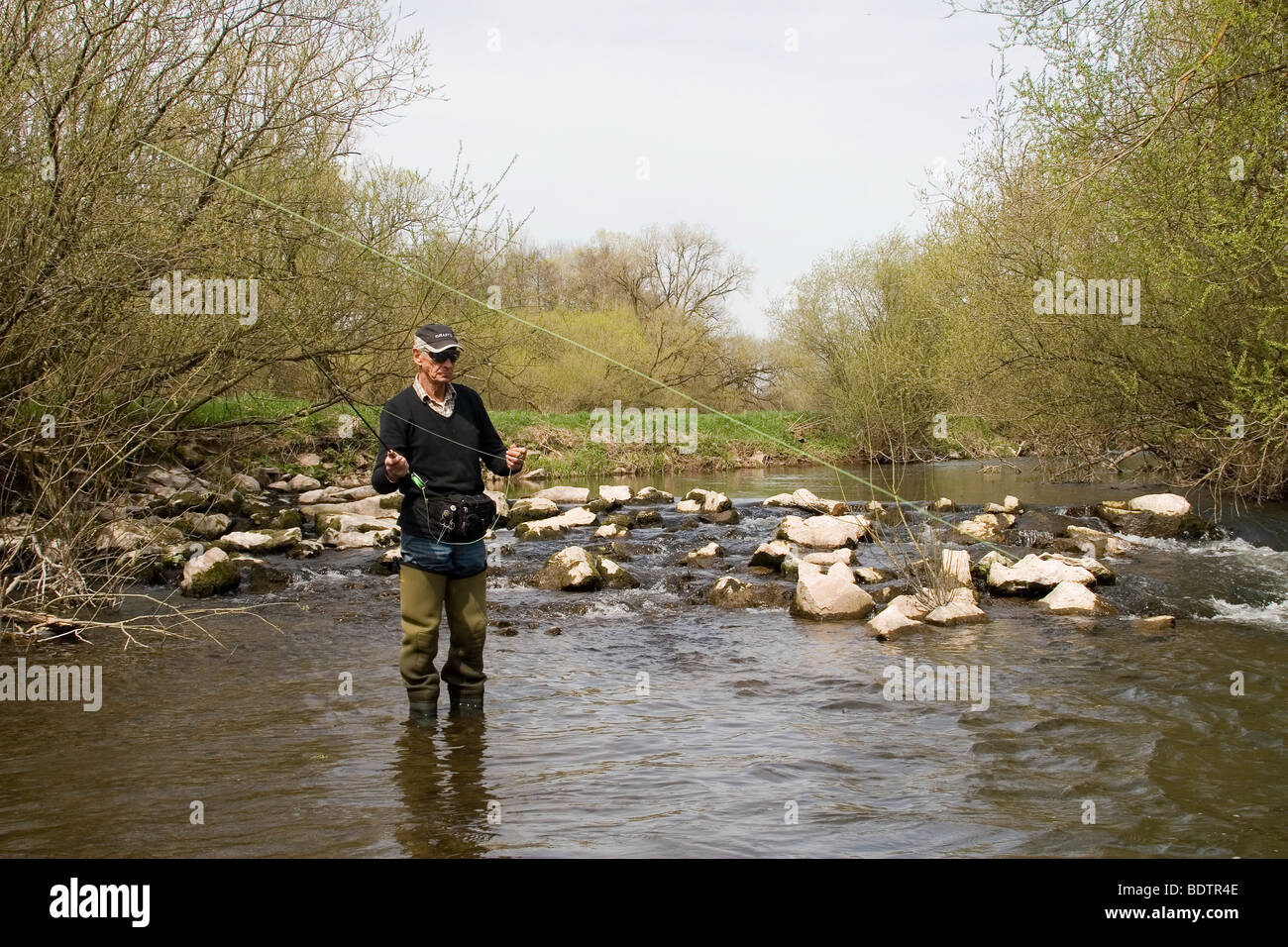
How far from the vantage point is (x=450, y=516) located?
235 inches

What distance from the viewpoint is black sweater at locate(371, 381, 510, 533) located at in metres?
6.04

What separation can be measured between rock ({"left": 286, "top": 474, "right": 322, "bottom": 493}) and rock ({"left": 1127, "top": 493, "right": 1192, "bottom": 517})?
15039mm

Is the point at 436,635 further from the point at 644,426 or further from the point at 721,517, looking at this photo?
the point at 644,426

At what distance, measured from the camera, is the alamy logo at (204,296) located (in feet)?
33.8

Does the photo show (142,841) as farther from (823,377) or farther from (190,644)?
(823,377)

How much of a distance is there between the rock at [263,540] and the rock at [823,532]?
6.82 metres

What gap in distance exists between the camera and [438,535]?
5.97 meters

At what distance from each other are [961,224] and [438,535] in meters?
16.6

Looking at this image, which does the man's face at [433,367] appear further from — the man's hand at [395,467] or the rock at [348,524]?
the rock at [348,524]

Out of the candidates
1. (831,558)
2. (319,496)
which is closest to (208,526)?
(319,496)

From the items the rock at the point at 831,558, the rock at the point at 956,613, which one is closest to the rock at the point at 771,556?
the rock at the point at 831,558

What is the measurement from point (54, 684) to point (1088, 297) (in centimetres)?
1371
